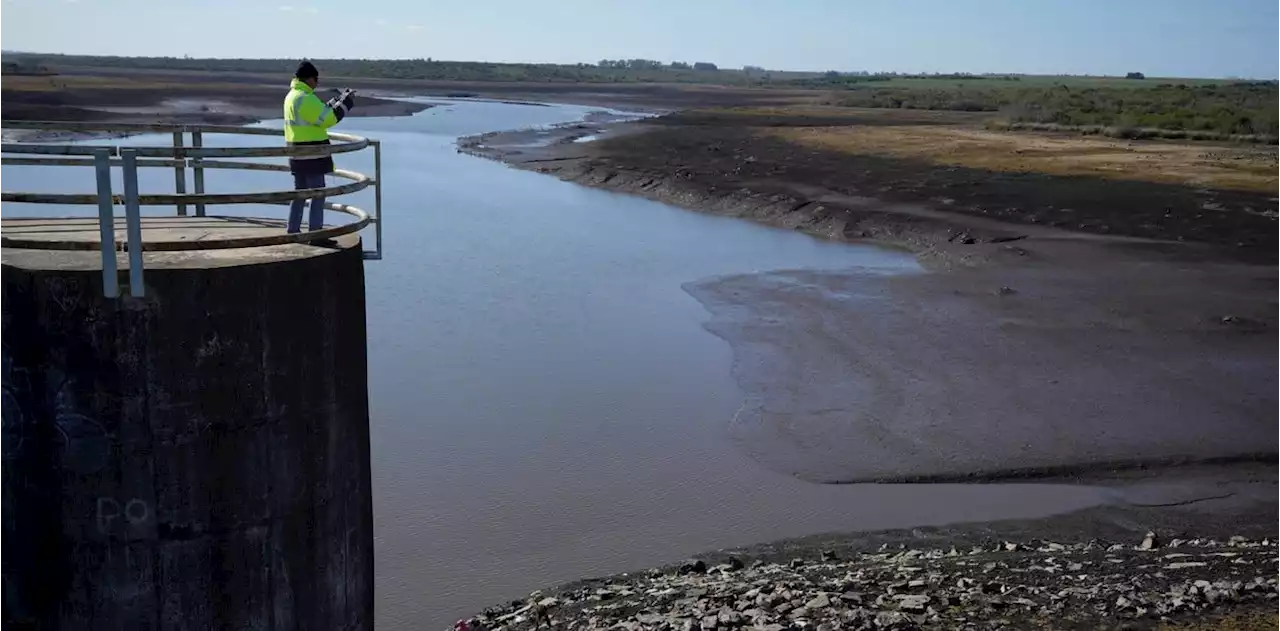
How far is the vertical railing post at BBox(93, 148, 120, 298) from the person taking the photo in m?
4.62

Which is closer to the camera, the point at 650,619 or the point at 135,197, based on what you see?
the point at 135,197

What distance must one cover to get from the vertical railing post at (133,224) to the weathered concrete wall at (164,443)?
0.25 ft

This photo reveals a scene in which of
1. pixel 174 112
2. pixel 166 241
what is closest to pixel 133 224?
pixel 166 241

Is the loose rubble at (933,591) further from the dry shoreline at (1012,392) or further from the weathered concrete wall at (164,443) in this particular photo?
the weathered concrete wall at (164,443)

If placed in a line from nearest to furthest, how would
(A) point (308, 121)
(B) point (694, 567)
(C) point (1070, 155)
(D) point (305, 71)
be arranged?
(A) point (308, 121) < (D) point (305, 71) < (B) point (694, 567) < (C) point (1070, 155)

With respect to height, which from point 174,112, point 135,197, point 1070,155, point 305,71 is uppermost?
point 305,71

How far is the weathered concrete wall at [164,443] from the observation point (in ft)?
15.4

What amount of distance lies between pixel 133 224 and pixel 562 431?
8958 millimetres

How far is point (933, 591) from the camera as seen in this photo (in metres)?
8.19

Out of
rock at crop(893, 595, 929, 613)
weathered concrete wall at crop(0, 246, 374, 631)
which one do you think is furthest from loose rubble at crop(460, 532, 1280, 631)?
weathered concrete wall at crop(0, 246, 374, 631)

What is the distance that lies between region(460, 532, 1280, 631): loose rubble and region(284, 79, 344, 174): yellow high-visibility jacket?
11.4 feet

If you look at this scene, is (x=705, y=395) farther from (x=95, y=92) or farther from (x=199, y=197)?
(x=95, y=92)

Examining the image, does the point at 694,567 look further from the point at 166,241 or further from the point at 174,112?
the point at 174,112

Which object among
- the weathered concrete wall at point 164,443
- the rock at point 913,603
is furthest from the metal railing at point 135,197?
the rock at point 913,603
